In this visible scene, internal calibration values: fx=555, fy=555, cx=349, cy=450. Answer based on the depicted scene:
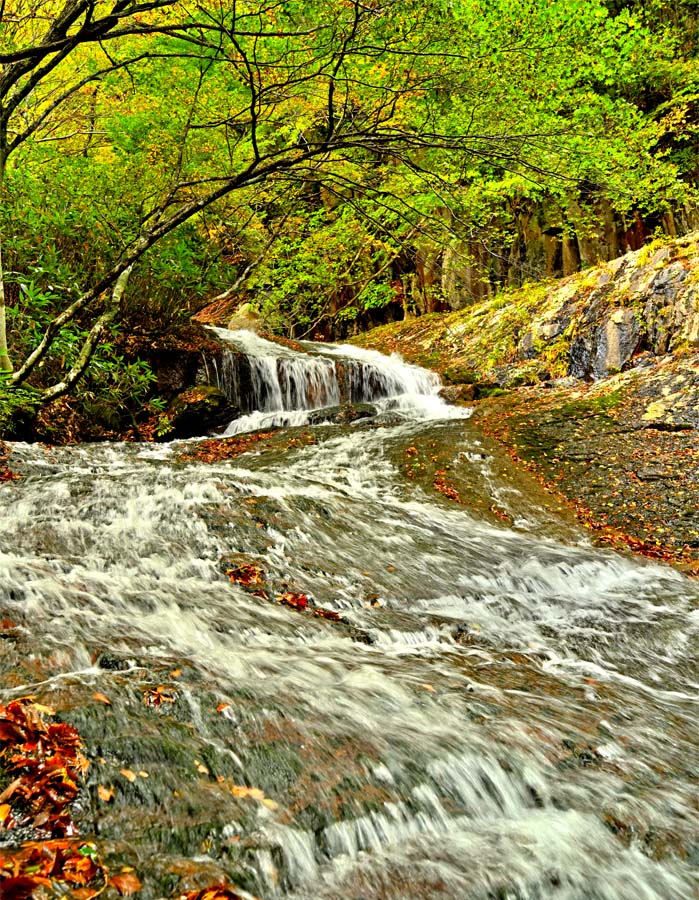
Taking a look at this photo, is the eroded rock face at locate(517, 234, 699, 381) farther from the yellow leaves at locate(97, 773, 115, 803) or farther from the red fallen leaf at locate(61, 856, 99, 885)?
the red fallen leaf at locate(61, 856, 99, 885)

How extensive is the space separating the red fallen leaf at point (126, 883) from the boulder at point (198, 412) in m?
9.39

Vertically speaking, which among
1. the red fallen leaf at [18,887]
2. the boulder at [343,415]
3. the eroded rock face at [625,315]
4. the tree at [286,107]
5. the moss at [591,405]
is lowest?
the red fallen leaf at [18,887]

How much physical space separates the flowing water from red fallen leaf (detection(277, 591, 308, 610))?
0.10 m

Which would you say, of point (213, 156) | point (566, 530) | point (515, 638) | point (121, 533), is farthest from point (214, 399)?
point (515, 638)

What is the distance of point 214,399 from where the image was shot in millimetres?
11305

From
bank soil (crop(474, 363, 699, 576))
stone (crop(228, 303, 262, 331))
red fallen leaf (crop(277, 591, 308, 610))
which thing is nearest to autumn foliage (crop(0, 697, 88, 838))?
red fallen leaf (crop(277, 591, 308, 610))

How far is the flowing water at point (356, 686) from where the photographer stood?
2035mm

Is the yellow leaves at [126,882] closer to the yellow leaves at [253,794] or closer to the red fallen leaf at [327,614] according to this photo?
the yellow leaves at [253,794]

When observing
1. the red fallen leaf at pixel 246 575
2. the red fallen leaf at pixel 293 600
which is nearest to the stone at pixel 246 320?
the red fallen leaf at pixel 246 575

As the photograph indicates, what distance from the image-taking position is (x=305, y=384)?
1355 centimetres

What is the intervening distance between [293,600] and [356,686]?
52.9 inches

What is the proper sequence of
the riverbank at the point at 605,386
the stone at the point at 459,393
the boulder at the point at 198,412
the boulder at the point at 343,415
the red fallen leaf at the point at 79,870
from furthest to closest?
the stone at the point at 459,393 < the boulder at the point at 343,415 < the boulder at the point at 198,412 < the riverbank at the point at 605,386 < the red fallen leaf at the point at 79,870

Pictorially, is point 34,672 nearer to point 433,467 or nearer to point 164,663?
point 164,663

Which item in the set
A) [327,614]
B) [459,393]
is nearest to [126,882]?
[327,614]
